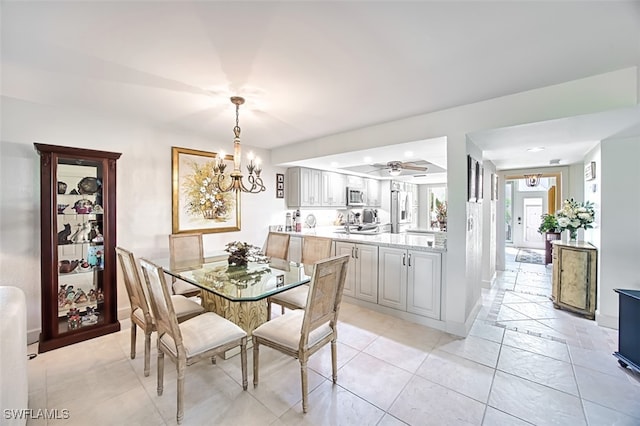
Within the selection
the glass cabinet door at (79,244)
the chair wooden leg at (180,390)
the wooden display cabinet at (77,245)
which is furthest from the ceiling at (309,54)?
the chair wooden leg at (180,390)

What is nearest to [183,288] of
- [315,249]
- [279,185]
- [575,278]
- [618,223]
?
[315,249]

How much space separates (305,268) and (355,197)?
3.61 meters

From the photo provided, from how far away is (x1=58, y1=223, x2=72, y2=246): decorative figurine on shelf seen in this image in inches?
110

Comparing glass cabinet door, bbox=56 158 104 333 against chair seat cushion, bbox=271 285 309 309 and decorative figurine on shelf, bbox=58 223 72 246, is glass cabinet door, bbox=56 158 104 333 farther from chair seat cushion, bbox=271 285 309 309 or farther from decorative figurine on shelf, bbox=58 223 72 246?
chair seat cushion, bbox=271 285 309 309

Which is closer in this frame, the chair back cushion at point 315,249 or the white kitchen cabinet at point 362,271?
the chair back cushion at point 315,249

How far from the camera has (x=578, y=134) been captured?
2.81 m

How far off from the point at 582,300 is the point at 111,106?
6.08 metres

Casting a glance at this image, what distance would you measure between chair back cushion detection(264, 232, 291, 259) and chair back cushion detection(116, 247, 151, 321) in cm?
163

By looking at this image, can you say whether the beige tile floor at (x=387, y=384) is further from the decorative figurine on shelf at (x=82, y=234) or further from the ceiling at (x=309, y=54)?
the ceiling at (x=309, y=54)

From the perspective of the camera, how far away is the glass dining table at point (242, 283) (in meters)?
2.18

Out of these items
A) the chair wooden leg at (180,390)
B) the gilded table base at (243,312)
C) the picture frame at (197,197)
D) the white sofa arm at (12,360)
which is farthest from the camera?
the picture frame at (197,197)

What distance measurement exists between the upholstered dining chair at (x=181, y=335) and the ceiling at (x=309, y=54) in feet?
4.95

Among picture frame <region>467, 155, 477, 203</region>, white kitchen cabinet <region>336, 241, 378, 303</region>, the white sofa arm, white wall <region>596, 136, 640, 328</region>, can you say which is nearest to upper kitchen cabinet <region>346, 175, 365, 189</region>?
white kitchen cabinet <region>336, 241, 378, 303</region>

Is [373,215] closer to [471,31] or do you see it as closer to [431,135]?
[431,135]
